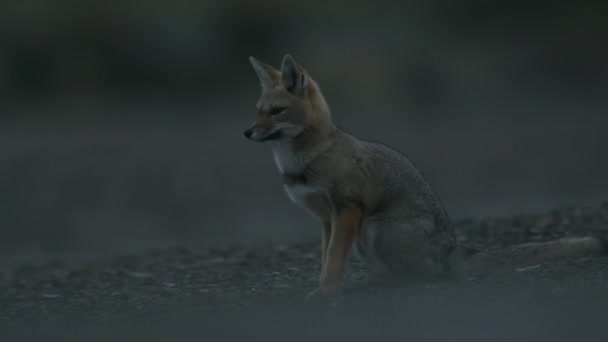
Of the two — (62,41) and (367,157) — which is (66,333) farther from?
(62,41)

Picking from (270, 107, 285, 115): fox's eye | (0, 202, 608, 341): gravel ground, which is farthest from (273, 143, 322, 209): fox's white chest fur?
(0, 202, 608, 341): gravel ground

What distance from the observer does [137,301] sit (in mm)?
12242

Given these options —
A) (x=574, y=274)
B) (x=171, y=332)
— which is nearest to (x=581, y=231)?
(x=574, y=274)

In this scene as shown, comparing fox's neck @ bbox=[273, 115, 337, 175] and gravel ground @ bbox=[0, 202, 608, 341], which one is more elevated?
fox's neck @ bbox=[273, 115, 337, 175]

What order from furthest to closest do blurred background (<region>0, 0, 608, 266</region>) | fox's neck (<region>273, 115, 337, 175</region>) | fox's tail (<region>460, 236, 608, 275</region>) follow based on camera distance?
blurred background (<region>0, 0, 608, 266</region>)
fox's tail (<region>460, 236, 608, 275</region>)
fox's neck (<region>273, 115, 337, 175</region>)

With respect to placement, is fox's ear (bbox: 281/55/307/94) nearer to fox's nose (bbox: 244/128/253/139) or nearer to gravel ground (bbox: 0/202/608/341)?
fox's nose (bbox: 244/128/253/139)

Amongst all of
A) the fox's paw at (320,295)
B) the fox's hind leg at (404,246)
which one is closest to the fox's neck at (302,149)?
the fox's hind leg at (404,246)

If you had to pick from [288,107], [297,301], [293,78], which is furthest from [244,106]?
[297,301]

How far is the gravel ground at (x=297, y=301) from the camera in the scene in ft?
30.9

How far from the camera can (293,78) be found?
11.6 m

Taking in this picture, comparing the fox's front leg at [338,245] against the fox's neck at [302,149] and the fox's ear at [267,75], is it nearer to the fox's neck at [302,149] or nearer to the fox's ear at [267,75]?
the fox's neck at [302,149]

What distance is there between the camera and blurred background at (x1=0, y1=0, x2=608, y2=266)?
21766 mm

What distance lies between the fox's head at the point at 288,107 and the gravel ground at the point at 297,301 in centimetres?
141

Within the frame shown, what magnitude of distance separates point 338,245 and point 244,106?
17035 millimetres
